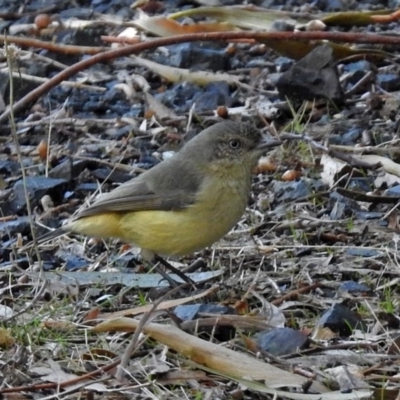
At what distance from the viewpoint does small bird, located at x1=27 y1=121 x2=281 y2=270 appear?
6.44 m

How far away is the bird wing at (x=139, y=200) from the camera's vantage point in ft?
21.7

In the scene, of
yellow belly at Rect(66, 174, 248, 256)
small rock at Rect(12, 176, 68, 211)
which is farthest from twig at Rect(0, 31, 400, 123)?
yellow belly at Rect(66, 174, 248, 256)

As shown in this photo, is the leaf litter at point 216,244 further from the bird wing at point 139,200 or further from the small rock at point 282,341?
the bird wing at point 139,200

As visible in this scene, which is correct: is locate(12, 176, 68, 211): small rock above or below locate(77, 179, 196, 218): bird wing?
below

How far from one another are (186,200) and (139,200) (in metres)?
0.34

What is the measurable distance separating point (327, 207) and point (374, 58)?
2.43 metres

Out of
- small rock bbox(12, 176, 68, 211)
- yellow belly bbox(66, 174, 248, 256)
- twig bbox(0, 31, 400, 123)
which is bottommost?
small rock bbox(12, 176, 68, 211)

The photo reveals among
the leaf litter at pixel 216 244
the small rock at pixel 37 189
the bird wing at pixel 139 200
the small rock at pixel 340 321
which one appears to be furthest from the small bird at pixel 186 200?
the small rock at pixel 340 321

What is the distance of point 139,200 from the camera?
6.73 metres

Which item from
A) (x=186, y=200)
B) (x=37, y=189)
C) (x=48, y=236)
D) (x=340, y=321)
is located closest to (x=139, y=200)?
(x=186, y=200)

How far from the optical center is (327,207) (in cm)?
708

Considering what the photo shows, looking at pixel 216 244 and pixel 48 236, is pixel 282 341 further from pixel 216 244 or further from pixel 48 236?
pixel 48 236

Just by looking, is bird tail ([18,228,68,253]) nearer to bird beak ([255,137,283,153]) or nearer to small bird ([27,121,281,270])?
small bird ([27,121,281,270])

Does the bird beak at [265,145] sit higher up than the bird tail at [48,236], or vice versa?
the bird beak at [265,145]
